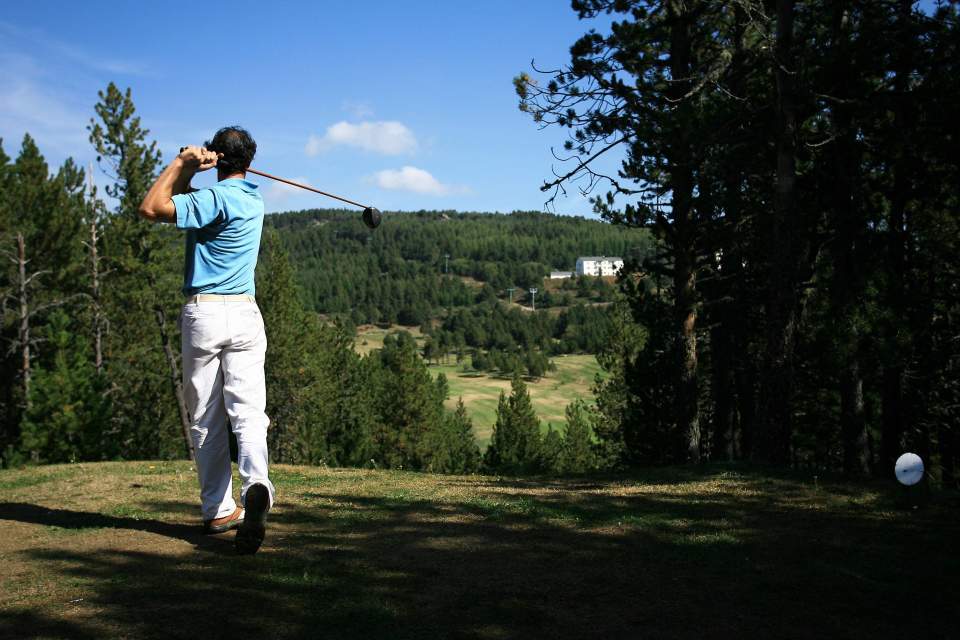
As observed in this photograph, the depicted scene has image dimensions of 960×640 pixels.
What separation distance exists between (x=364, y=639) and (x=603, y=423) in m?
44.4

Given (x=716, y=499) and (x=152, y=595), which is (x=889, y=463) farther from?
(x=152, y=595)

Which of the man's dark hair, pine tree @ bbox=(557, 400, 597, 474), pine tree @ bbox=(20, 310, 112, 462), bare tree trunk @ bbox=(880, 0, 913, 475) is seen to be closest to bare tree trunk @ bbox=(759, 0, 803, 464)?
bare tree trunk @ bbox=(880, 0, 913, 475)

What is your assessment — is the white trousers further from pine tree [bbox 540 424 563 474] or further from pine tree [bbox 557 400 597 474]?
pine tree [bbox 540 424 563 474]

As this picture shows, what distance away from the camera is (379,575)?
4742mm

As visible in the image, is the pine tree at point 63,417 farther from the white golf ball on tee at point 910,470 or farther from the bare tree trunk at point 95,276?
the white golf ball on tee at point 910,470

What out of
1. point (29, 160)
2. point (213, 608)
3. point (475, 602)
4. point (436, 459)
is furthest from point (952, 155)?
point (436, 459)

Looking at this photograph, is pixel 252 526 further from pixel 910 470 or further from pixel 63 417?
pixel 63 417

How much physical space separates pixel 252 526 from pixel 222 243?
6.51 ft

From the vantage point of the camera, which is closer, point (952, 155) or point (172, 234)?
point (952, 155)

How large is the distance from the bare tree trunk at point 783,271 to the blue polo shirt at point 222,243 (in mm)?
7601

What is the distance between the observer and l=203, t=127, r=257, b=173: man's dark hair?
5645 mm

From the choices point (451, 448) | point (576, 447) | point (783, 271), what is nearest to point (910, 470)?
point (783, 271)

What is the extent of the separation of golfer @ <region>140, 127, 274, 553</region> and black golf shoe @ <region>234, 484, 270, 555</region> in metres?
0.02

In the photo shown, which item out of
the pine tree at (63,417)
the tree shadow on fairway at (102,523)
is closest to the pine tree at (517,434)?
the pine tree at (63,417)
